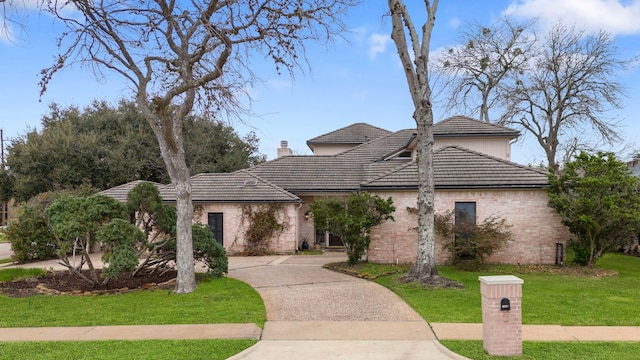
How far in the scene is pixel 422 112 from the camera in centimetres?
1162

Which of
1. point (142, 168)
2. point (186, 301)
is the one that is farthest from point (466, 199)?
point (142, 168)

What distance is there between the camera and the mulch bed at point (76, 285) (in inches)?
423

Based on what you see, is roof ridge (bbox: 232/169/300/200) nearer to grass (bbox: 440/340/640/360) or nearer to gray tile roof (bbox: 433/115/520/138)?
gray tile roof (bbox: 433/115/520/138)

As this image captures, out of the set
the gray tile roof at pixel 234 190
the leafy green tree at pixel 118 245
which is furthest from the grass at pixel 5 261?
the leafy green tree at pixel 118 245

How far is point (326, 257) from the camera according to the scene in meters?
18.0

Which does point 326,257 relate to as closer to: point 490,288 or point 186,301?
point 186,301

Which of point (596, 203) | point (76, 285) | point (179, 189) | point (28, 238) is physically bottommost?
point (76, 285)

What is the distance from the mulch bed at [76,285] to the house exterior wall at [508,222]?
7.43m

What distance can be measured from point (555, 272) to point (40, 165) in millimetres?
29660

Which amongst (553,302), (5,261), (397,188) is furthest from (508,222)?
(5,261)

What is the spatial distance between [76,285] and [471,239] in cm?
1198

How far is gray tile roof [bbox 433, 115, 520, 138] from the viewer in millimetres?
20641

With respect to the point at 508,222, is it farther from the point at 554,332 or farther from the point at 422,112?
the point at 554,332

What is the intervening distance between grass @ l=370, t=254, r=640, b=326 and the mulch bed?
645 cm
